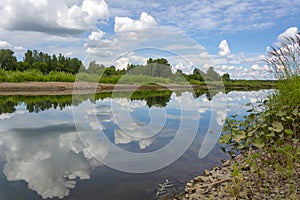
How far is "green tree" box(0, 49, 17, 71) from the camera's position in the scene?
101 feet

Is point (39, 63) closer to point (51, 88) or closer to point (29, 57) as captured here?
point (29, 57)

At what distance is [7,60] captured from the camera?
31.8m

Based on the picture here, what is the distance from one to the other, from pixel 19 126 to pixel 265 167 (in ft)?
16.9

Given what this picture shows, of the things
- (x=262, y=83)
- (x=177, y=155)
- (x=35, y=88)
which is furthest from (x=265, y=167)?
(x=35, y=88)

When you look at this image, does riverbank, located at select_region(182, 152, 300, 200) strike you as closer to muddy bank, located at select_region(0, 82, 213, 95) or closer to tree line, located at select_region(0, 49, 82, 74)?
muddy bank, located at select_region(0, 82, 213, 95)

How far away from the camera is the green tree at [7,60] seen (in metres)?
30.9

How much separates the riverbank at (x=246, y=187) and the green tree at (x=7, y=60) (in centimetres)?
3293

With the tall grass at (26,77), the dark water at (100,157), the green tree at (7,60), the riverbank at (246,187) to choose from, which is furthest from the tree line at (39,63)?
the riverbank at (246,187)

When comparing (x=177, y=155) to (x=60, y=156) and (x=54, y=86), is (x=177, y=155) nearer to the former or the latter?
(x=60, y=156)

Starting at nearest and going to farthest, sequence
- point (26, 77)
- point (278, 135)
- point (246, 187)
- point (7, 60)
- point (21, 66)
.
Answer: point (246, 187)
point (278, 135)
point (26, 77)
point (21, 66)
point (7, 60)

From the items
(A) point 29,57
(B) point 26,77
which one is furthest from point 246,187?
(A) point 29,57

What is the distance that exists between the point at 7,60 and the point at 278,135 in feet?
114

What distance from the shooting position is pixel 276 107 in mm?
3559

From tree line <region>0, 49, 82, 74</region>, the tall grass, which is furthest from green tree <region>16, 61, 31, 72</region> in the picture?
the tall grass
